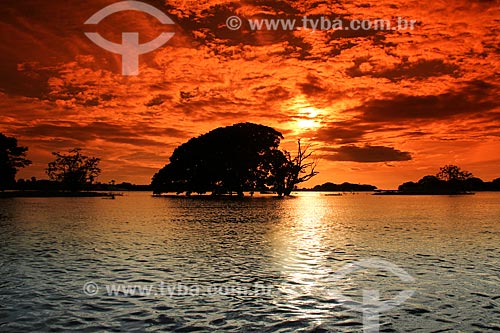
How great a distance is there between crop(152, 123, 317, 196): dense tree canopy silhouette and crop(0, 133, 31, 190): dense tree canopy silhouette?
41.6 metres

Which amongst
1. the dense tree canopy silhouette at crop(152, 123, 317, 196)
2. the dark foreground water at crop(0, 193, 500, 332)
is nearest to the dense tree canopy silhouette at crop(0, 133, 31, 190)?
the dense tree canopy silhouette at crop(152, 123, 317, 196)

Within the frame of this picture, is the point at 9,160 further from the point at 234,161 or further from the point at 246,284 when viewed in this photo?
the point at 246,284

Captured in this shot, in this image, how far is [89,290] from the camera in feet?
49.2

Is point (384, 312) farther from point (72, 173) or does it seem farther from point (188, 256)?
point (72, 173)

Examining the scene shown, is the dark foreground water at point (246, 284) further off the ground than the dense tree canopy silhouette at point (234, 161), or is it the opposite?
the dense tree canopy silhouette at point (234, 161)

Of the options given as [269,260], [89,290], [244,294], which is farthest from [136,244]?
[244,294]

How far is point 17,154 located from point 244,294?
12137 cm

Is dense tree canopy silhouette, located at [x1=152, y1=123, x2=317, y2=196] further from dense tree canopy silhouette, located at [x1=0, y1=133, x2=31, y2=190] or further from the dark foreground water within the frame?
the dark foreground water

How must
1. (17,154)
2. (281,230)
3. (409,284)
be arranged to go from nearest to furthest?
(409,284), (281,230), (17,154)

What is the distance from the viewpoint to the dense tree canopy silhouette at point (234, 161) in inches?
4503

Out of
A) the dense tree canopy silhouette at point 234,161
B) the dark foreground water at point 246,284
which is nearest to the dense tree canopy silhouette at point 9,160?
the dense tree canopy silhouette at point 234,161

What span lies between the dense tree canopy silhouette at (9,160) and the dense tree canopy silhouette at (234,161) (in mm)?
41600

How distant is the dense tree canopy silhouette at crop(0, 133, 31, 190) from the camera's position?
364 feet

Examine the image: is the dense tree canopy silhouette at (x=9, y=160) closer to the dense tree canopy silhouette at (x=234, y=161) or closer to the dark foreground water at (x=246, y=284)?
the dense tree canopy silhouette at (x=234, y=161)
